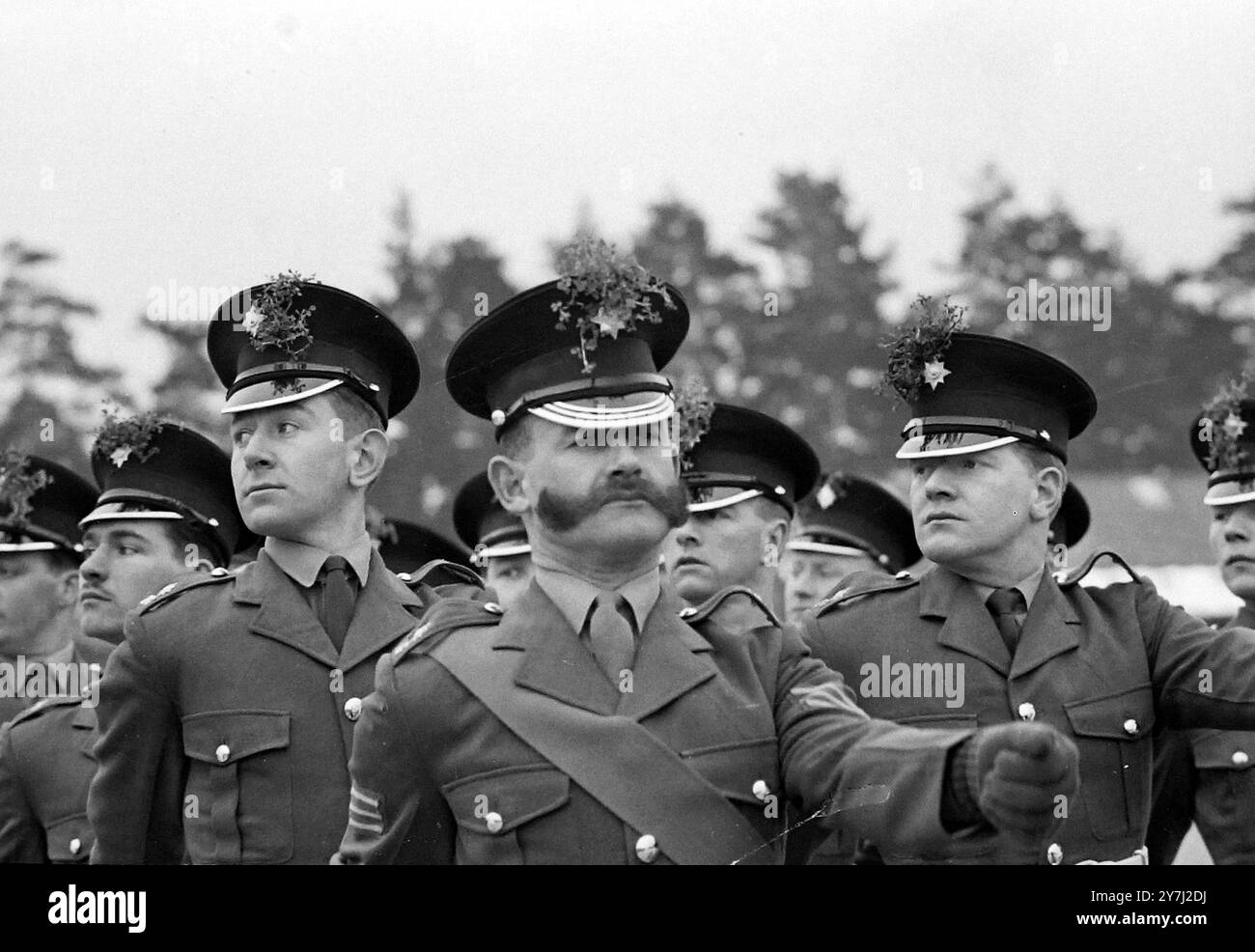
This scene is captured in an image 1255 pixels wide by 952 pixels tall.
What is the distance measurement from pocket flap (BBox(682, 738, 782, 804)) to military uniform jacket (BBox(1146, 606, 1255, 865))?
167 centimetres

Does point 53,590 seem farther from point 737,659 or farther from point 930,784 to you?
point 930,784

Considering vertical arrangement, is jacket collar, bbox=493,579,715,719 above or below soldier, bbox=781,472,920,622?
below

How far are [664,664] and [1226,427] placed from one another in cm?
209

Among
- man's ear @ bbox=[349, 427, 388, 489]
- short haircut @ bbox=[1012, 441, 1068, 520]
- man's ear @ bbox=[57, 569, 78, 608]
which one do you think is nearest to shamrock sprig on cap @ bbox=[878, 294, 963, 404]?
short haircut @ bbox=[1012, 441, 1068, 520]

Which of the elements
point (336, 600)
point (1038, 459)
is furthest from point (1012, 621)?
point (336, 600)

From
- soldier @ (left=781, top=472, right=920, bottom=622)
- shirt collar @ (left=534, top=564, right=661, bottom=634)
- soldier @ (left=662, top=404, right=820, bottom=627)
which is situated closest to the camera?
shirt collar @ (left=534, top=564, right=661, bottom=634)

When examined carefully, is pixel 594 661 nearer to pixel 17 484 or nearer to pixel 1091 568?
pixel 1091 568

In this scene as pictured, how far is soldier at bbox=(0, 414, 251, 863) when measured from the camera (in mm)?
5613

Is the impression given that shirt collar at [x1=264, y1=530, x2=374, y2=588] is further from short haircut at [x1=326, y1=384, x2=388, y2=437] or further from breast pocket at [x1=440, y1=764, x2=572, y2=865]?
breast pocket at [x1=440, y1=764, x2=572, y2=865]

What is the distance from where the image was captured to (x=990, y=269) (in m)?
5.17

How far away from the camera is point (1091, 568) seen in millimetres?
5211

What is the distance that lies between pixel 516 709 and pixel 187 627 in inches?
43.5
